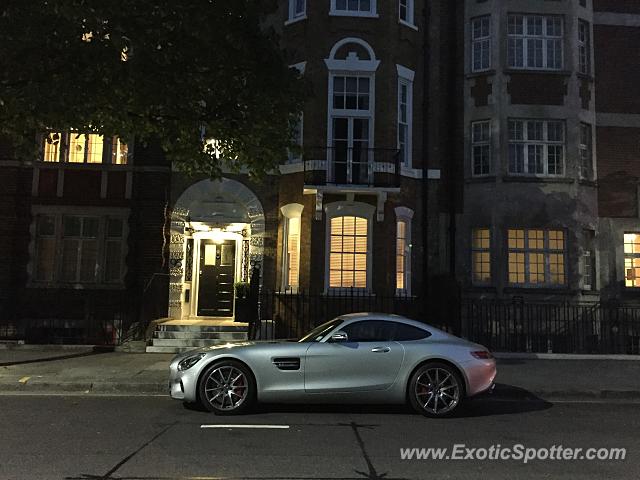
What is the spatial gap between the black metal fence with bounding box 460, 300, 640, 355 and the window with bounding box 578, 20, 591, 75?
6963 millimetres

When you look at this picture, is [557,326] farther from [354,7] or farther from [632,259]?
[354,7]

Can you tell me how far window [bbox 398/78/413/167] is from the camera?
1552 cm

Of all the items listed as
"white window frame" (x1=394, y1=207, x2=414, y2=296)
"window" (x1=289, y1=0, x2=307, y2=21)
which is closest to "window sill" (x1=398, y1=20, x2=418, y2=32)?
"window" (x1=289, y1=0, x2=307, y2=21)

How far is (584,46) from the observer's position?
1695 cm

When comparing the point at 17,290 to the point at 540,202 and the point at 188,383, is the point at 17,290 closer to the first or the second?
the point at 188,383

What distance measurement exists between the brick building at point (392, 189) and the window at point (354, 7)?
46 millimetres

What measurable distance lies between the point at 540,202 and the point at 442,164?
2923mm

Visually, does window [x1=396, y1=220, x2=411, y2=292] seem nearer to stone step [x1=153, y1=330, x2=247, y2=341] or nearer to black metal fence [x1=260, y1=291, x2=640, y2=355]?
black metal fence [x1=260, y1=291, x2=640, y2=355]

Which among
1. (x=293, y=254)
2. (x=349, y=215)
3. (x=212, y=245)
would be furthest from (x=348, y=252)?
(x=212, y=245)

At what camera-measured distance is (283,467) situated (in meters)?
5.14

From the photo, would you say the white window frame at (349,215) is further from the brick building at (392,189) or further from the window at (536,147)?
the window at (536,147)

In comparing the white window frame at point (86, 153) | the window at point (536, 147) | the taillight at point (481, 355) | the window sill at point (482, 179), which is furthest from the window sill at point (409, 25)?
the taillight at point (481, 355)

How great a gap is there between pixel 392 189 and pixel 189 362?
8.09 m

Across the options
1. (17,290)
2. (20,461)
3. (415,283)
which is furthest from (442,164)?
(20,461)
